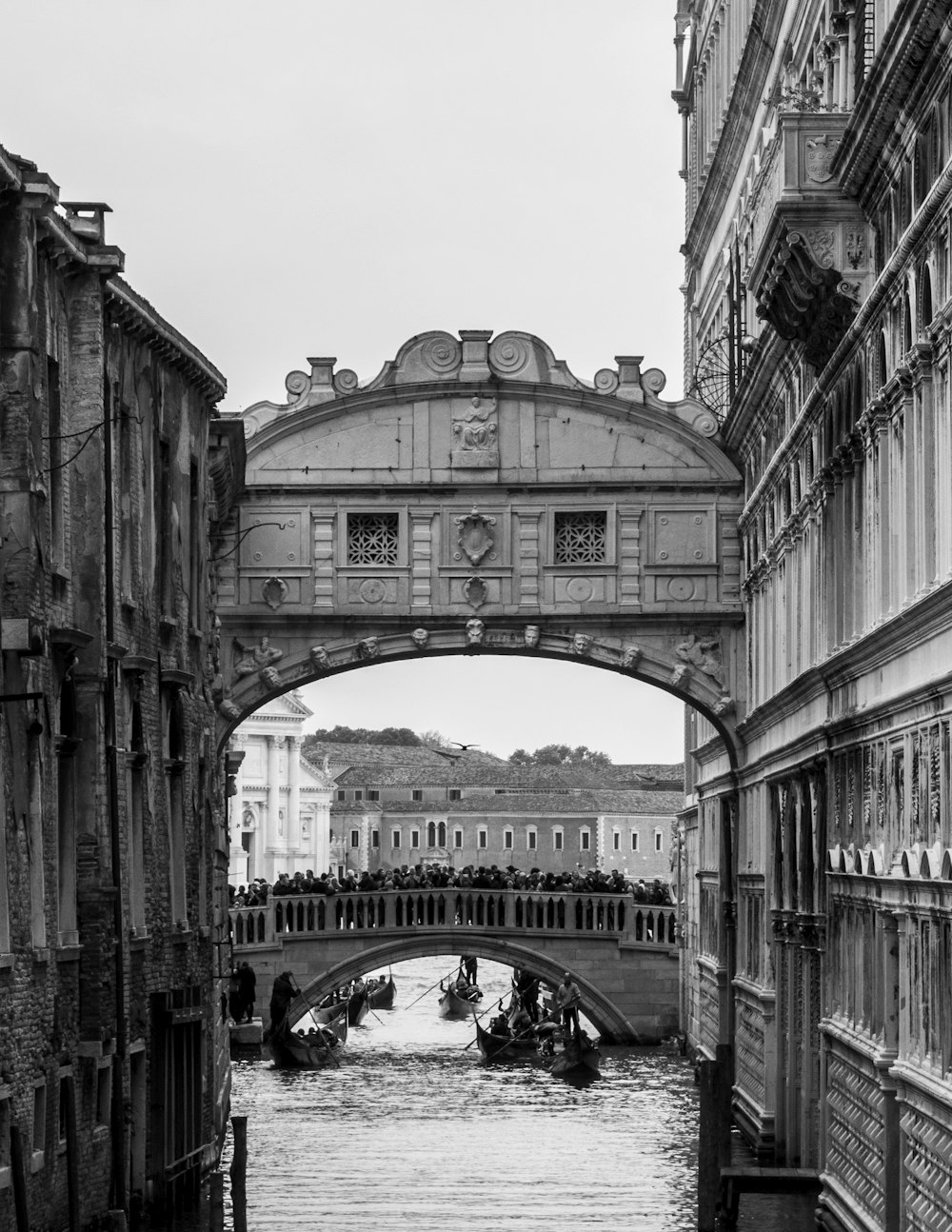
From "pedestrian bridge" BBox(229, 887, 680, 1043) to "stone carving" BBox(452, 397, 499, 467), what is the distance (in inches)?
675

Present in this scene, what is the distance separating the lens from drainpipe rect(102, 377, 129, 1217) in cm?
2075

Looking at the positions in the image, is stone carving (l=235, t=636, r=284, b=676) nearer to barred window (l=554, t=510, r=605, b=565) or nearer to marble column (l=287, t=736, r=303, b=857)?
barred window (l=554, t=510, r=605, b=565)

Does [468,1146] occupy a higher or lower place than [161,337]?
lower

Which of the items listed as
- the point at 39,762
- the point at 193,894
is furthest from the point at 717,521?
the point at 39,762

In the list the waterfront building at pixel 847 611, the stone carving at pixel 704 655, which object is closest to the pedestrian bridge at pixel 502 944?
the waterfront building at pixel 847 611

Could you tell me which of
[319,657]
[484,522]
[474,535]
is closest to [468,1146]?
[319,657]

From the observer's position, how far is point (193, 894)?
25.7m

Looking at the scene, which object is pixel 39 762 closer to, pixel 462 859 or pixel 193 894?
pixel 193 894

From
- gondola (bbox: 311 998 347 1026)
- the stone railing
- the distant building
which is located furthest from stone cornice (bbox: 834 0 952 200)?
the distant building

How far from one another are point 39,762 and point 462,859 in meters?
104

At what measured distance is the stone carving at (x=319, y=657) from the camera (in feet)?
97.8

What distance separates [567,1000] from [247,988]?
524cm

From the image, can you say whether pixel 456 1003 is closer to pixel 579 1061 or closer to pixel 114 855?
pixel 579 1061

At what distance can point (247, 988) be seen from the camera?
1783 inches
